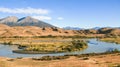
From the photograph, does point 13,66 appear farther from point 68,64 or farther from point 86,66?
point 86,66

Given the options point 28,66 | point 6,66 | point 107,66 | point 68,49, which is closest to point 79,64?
point 107,66

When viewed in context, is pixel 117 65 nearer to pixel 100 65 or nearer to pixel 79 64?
pixel 100 65

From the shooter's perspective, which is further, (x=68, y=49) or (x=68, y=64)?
(x=68, y=49)

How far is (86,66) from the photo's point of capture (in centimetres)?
4372

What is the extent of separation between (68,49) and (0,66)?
161ft

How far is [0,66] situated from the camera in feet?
138

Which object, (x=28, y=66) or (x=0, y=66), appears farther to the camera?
(x=28, y=66)

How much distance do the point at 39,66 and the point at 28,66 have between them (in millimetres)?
1891

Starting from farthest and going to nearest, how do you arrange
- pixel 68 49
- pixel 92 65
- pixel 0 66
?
1. pixel 68 49
2. pixel 92 65
3. pixel 0 66

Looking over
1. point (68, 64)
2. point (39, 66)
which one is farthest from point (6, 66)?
point (68, 64)

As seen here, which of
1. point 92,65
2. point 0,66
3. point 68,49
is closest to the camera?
point 0,66

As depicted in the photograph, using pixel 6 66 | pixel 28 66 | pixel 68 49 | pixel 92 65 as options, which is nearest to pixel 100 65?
pixel 92 65

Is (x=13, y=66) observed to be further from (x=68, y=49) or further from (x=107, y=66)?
(x=68, y=49)

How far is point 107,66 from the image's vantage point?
4384 cm
